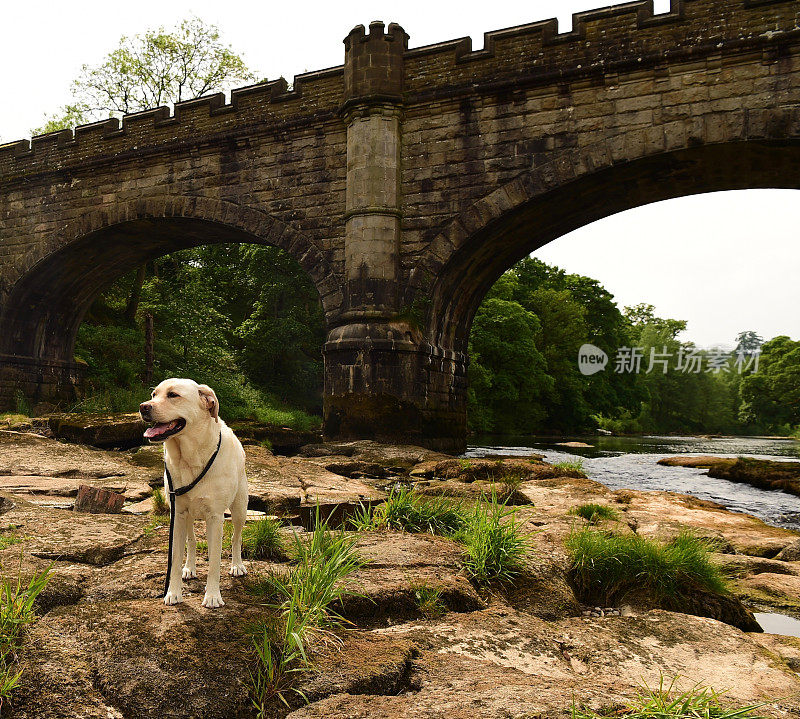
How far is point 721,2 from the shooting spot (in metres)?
9.23

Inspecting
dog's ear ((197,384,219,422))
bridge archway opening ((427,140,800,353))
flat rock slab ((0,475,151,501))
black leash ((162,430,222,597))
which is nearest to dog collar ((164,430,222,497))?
black leash ((162,430,222,597))

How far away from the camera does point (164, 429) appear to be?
7.65 feet

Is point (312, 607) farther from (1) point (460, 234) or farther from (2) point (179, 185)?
(2) point (179, 185)

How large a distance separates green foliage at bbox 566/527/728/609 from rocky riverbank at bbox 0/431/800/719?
11 cm

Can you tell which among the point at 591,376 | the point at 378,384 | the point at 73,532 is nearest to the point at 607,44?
the point at 378,384

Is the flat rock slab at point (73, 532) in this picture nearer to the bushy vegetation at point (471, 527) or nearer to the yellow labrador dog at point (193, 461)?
the yellow labrador dog at point (193, 461)

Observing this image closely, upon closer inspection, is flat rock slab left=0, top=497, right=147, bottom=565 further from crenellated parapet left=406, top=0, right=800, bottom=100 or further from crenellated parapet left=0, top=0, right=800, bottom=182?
crenellated parapet left=406, top=0, right=800, bottom=100

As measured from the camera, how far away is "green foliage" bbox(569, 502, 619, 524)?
501 cm

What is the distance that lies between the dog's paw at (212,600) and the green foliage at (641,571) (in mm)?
1931

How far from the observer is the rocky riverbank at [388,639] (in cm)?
188

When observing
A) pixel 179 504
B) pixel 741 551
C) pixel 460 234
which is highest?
pixel 460 234

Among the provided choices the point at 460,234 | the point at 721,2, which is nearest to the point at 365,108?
the point at 460,234

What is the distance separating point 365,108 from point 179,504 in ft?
32.6

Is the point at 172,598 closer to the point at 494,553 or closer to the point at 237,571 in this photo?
the point at 237,571
